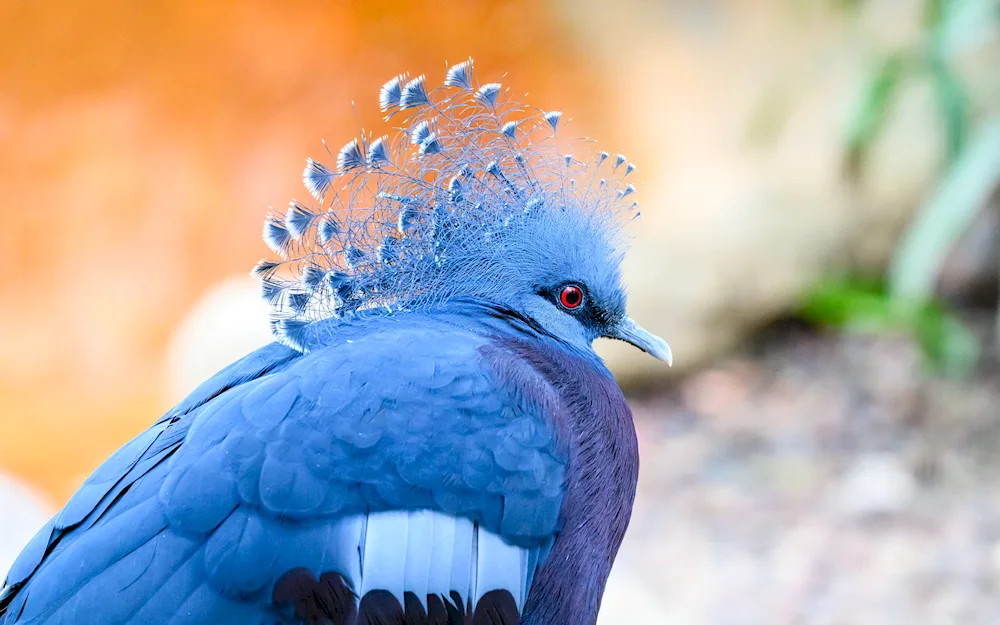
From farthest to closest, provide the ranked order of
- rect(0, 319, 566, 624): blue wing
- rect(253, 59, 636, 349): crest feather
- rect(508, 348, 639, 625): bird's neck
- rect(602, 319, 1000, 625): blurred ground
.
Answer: rect(602, 319, 1000, 625): blurred ground, rect(253, 59, 636, 349): crest feather, rect(508, 348, 639, 625): bird's neck, rect(0, 319, 566, 624): blue wing

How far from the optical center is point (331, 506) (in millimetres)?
1398

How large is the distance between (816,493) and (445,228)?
257 centimetres

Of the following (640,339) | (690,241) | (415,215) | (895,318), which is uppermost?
(690,241)

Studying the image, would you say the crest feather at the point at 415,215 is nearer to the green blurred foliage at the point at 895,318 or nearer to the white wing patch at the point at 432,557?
the white wing patch at the point at 432,557

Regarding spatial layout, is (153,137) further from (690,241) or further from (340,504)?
→ (340,504)

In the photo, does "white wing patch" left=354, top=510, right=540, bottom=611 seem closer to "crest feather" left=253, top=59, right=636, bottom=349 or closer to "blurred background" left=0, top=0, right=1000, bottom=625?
"crest feather" left=253, top=59, right=636, bottom=349

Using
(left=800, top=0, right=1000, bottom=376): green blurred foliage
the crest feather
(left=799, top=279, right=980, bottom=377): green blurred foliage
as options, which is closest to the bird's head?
the crest feather

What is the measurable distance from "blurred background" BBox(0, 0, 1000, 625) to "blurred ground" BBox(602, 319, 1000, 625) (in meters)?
0.01

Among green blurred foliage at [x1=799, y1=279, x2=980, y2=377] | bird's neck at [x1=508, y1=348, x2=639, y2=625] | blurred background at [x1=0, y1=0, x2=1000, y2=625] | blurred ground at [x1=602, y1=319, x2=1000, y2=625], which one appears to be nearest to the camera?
bird's neck at [x1=508, y1=348, x2=639, y2=625]

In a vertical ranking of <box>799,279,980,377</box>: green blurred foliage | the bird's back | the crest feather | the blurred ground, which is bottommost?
the bird's back

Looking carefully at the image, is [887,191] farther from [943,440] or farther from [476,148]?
[476,148]

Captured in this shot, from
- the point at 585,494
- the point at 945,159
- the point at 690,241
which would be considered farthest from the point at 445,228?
the point at 690,241

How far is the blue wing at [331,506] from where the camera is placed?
4.51 feet

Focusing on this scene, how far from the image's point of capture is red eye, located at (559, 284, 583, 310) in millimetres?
1777
